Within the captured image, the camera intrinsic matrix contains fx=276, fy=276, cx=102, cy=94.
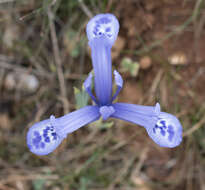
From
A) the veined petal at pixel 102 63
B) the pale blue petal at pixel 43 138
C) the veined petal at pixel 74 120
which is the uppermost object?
the veined petal at pixel 102 63

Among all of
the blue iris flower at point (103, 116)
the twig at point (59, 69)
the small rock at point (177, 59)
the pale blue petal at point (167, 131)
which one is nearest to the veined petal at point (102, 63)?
the blue iris flower at point (103, 116)

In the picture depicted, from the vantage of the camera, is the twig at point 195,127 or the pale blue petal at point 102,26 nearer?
the pale blue petal at point 102,26

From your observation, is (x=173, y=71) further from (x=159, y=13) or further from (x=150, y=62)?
(x=159, y=13)

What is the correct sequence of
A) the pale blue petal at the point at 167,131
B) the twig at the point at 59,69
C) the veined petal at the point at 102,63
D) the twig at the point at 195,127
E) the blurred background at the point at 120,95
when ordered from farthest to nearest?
the twig at the point at 59,69, the blurred background at the point at 120,95, the twig at the point at 195,127, the veined petal at the point at 102,63, the pale blue petal at the point at 167,131

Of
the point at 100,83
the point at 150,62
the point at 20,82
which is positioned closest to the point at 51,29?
the point at 20,82

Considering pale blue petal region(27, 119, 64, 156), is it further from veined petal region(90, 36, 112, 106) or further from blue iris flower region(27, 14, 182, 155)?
veined petal region(90, 36, 112, 106)

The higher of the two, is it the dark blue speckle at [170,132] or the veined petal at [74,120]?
the veined petal at [74,120]

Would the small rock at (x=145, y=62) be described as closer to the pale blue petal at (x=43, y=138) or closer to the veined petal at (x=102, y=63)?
the veined petal at (x=102, y=63)
